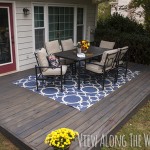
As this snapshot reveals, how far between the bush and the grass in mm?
3801

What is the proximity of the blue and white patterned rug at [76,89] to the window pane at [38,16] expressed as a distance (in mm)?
1839

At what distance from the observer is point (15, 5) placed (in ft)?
18.9

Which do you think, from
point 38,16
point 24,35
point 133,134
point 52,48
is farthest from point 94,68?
point 38,16

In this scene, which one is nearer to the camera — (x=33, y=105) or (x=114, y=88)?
(x=33, y=105)

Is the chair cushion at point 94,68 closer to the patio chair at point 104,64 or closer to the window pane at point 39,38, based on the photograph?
the patio chair at point 104,64

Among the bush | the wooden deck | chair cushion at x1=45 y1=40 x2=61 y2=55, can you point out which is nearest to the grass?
the wooden deck

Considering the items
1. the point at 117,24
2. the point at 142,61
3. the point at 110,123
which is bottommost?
the point at 110,123

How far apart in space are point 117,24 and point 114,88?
4924mm

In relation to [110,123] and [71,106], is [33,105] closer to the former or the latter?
[71,106]

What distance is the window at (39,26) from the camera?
21.4 feet

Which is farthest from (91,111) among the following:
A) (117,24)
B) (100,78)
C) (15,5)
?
(117,24)

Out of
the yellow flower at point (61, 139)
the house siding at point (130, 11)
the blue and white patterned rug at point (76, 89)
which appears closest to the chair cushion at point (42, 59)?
the blue and white patterned rug at point (76, 89)

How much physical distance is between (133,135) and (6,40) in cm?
428

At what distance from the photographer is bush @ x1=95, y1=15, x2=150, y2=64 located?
7488 millimetres
